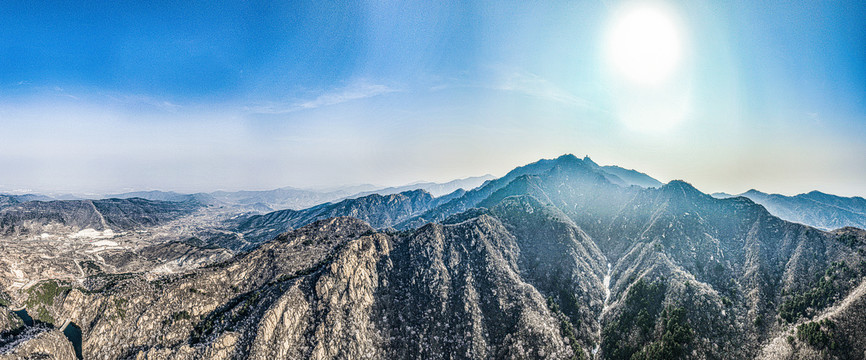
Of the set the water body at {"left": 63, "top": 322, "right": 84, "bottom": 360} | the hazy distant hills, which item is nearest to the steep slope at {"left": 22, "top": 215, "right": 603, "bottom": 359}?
the hazy distant hills

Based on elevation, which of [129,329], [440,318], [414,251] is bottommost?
[440,318]

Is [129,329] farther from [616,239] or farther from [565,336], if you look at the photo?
[616,239]

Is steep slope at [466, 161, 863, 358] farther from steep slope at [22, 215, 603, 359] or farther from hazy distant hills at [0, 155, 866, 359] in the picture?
steep slope at [22, 215, 603, 359]

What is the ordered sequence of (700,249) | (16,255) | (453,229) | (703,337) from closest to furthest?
(703,337), (16,255), (700,249), (453,229)

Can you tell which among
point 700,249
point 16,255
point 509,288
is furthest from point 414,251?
point 16,255

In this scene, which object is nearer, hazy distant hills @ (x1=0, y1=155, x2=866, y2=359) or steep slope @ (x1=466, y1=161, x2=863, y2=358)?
hazy distant hills @ (x1=0, y1=155, x2=866, y2=359)

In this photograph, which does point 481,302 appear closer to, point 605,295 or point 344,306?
point 344,306

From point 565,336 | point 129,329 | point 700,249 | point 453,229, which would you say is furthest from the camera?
point 453,229

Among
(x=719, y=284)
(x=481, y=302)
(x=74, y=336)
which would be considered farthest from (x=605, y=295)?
(x=74, y=336)
